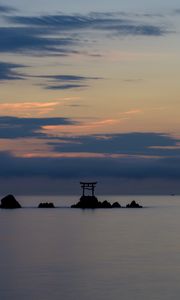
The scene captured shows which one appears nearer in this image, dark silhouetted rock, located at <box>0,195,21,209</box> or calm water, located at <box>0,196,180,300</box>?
calm water, located at <box>0,196,180,300</box>

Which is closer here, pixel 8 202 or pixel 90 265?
pixel 90 265

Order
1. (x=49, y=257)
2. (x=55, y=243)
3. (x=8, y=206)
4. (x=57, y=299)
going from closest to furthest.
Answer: (x=57, y=299) < (x=49, y=257) < (x=55, y=243) < (x=8, y=206)

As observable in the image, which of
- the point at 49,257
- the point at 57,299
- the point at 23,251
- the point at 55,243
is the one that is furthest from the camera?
the point at 55,243

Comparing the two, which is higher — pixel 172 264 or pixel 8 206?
pixel 8 206

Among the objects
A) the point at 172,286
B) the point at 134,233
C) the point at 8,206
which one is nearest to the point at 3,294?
the point at 172,286

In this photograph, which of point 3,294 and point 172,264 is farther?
point 172,264

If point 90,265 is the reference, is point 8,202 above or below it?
above

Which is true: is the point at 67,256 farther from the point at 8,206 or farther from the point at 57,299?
the point at 8,206

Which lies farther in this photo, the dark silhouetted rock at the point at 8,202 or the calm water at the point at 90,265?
the dark silhouetted rock at the point at 8,202

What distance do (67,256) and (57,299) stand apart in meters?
22.2

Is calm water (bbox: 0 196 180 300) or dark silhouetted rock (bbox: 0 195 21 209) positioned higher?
dark silhouetted rock (bbox: 0 195 21 209)

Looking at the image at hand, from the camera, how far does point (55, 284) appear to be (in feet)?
155

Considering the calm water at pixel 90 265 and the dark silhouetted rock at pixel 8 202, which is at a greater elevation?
the dark silhouetted rock at pixel 8 202

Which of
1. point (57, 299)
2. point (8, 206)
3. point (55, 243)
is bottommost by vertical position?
point (57, 299)
